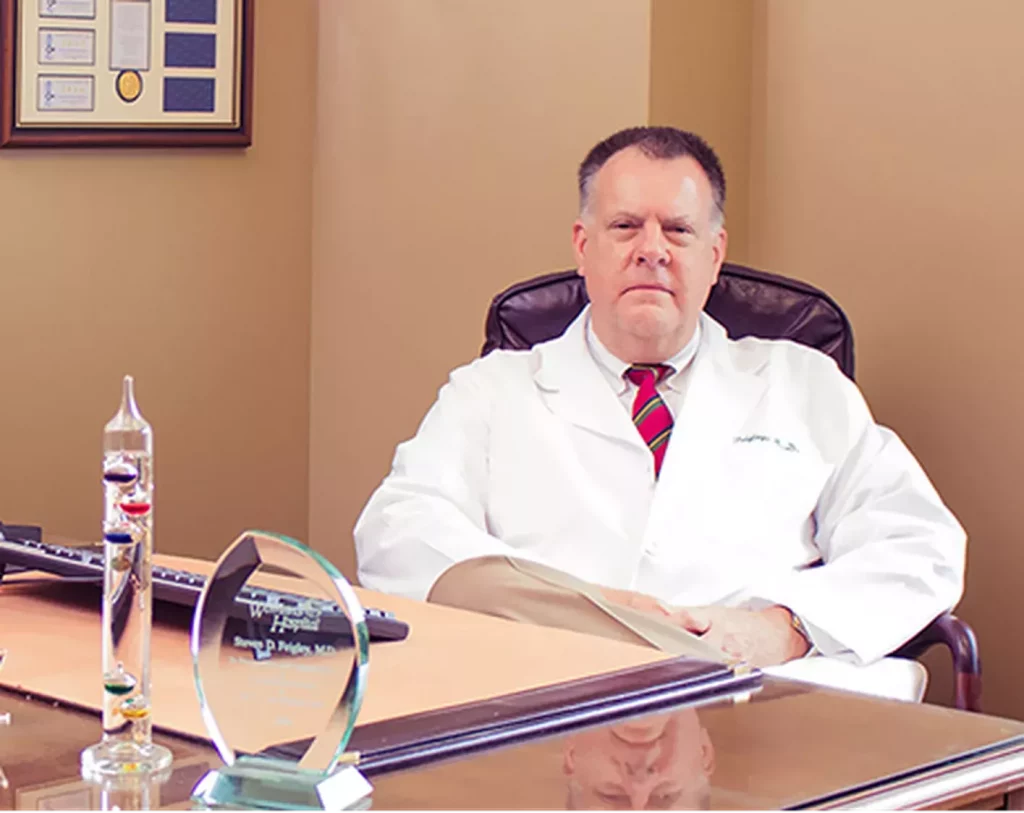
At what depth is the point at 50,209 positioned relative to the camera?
149 inches

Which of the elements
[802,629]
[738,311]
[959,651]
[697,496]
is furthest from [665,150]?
[959,651]

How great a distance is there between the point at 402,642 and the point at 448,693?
23 centimetres

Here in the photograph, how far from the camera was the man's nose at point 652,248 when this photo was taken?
2717 mm

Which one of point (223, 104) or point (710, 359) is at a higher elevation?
point (223, 104)

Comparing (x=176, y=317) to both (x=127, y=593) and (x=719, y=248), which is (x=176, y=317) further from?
(x=127, y=593)

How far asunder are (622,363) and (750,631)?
65cm

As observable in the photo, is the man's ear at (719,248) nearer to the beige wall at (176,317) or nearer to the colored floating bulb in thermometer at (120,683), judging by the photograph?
the beige wall at (176,317)

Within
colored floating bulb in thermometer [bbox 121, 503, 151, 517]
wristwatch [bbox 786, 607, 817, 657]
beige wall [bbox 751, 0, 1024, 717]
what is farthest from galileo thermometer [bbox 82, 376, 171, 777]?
beige wall [bbox 751, 0, 1024, 717]

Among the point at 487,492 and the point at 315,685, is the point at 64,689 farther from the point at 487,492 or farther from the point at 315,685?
the point at 487,492

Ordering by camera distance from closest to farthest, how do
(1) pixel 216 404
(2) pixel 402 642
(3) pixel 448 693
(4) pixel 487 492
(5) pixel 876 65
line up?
1. (3) pixel 448 693
2. (2) pixel 402 642
3. (4) pixel 487 492
4. (5) pixel 876 65
5. (1) pixel 216 404

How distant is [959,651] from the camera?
7.68 ft

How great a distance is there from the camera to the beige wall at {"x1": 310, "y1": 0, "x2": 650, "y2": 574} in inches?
138

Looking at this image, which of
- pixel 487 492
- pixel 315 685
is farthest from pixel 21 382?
pixel 315 685

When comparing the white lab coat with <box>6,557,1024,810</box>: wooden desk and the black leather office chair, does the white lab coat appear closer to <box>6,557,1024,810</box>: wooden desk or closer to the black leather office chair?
the black leather office chair
